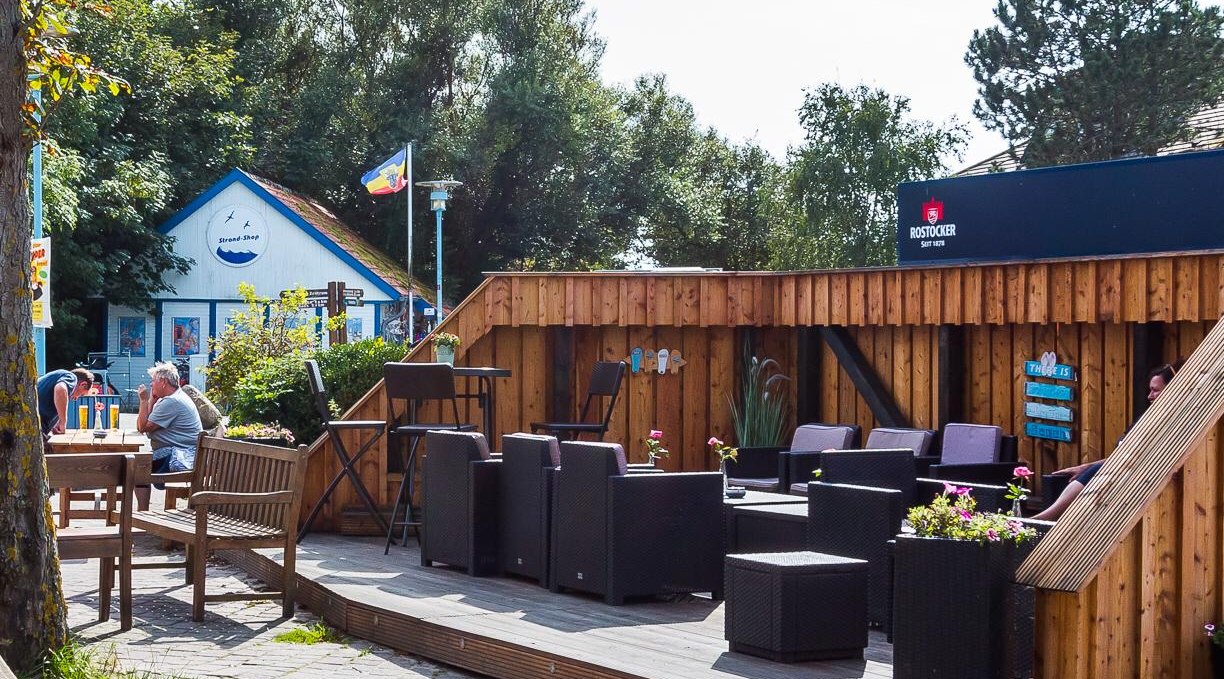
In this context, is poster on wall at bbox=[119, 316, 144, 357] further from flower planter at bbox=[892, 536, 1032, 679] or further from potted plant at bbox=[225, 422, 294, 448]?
flower planter at bbox=[892, 536, 1032, 679]

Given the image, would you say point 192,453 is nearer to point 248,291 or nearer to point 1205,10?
point 248,291

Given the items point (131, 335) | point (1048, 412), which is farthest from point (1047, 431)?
point (131, 335)

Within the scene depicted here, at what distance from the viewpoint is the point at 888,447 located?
10.0 meters

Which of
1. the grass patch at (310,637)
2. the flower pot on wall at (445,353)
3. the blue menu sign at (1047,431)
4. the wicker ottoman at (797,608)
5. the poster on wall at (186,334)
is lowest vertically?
the grass patch at (310,637)

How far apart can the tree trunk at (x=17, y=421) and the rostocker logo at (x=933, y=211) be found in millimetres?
7638

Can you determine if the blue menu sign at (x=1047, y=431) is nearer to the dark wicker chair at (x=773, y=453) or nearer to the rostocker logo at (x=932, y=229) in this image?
the dark wicker chair at (x=773, y=453)

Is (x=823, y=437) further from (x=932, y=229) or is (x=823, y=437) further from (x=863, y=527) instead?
→ (x=863, y=527)

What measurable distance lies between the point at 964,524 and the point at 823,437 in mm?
5603

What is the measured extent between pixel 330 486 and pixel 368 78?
30.5m

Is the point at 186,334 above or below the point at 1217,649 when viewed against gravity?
above

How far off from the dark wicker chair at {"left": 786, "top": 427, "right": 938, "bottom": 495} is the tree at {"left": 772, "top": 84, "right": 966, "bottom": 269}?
16.0 m

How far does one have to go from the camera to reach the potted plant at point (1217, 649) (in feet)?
14.5

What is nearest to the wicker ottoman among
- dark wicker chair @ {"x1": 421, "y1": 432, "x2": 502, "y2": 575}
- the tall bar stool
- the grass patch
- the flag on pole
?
the grass patch

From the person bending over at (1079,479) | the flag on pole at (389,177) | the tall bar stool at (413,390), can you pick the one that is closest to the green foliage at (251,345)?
the tall bar stool at (413,390)
